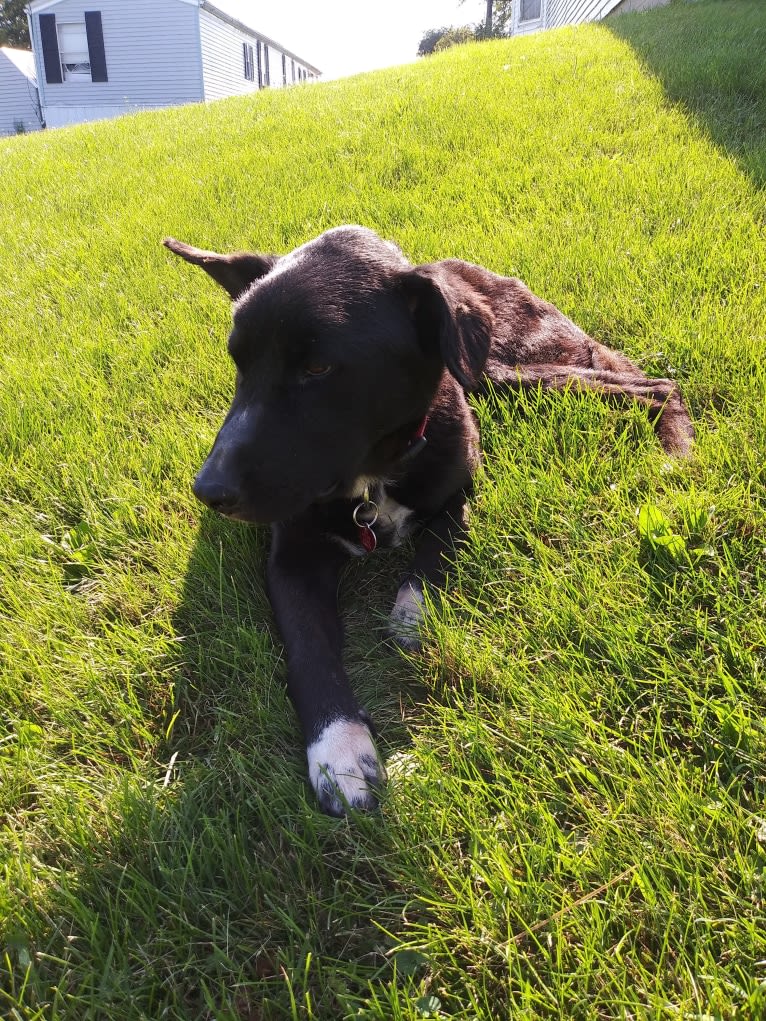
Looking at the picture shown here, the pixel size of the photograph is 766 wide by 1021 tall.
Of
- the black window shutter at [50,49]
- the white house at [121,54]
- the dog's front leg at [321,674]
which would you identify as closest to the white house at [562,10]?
the white house at [121,54]

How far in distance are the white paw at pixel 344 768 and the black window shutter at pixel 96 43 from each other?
32.8 meters

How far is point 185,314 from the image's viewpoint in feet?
13.2

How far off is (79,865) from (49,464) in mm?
1918

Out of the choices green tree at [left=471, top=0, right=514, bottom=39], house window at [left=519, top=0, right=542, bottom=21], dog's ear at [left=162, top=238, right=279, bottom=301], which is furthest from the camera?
green tree at [left=471, top=0, right=514, bottom=39]

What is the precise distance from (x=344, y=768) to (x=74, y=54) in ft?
113

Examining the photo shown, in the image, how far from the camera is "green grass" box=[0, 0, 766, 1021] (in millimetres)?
1163

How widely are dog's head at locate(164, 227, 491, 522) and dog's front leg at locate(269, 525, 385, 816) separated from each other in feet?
0.70

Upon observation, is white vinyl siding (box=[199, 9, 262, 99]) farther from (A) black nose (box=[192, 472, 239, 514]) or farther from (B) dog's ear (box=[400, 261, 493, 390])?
(A) black nose (box=[192, 472, 239, 514])

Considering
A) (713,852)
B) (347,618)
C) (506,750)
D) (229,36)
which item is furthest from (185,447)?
(229,36)

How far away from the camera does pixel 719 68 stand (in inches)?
256

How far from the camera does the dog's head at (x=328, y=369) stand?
1.94m

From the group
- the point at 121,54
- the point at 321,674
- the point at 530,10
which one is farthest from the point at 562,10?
the point at 321,674

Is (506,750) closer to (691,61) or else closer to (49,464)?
(49,464)

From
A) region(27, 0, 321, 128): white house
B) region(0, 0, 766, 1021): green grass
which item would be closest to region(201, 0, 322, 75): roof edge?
region(27, 0, 321, 128): white house
